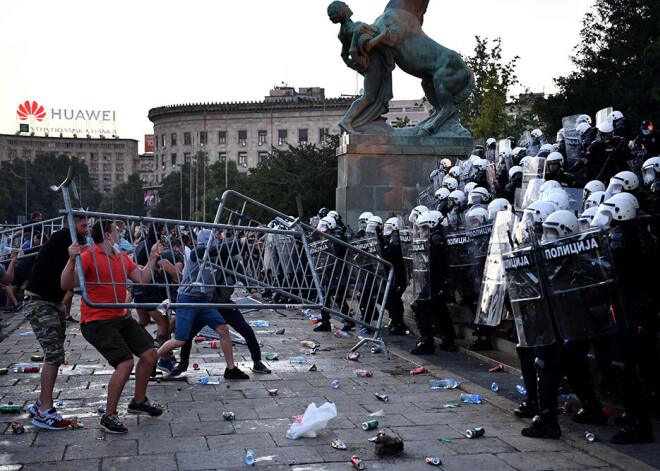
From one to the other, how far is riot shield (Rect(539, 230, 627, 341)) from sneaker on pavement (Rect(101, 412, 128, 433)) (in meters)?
3.50

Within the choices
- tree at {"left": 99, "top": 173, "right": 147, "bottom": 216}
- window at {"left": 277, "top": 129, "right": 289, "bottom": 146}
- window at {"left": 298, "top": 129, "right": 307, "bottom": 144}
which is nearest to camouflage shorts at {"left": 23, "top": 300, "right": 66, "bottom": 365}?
window at {"left": 298, "top": 129, "right": 307, "bottom": 144}

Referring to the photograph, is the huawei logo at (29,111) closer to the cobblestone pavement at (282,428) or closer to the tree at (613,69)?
the tree at (613,69)

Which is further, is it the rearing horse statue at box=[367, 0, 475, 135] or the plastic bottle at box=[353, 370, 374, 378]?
the rearing horse statue at box=[367, 0, 475, 135]

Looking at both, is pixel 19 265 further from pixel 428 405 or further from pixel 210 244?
pixel 428 405

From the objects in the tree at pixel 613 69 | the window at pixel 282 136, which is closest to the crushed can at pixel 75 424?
the tree at pixel 613 69

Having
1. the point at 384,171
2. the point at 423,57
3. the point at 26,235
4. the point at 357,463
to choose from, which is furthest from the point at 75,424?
the point at 423,57

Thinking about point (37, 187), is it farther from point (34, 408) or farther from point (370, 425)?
point (370, 425)

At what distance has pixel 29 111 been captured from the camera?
138 m

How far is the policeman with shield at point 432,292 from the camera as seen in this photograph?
402 inches

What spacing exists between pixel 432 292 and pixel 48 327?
5.00 m

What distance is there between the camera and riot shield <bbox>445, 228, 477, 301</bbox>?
10.4 meters

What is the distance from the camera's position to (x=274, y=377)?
8961 mm

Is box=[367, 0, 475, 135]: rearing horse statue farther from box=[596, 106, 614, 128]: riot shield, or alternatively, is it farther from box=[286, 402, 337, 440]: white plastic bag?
box=[286, 402, 337, 440]: white plastic bag

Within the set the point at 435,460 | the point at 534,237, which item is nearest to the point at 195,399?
the point at 435,460
